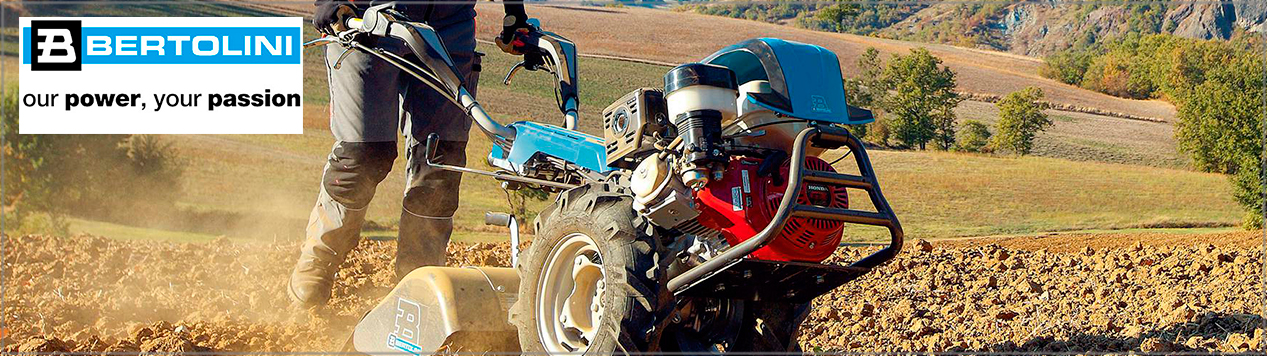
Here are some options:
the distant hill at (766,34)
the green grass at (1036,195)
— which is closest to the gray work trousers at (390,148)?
the green grass at (1036,195)

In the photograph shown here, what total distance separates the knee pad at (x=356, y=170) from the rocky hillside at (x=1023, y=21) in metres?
16.7

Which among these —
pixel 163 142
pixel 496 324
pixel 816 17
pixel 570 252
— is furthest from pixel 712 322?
pixel 163 142

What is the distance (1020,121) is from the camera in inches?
806

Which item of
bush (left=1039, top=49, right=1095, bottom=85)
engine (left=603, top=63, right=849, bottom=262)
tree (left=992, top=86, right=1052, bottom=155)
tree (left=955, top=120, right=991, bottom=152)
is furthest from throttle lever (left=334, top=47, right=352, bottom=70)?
bush (left=1039, top=49, right=1095, bottom=85)

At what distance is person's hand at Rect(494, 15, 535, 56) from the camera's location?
6.21m

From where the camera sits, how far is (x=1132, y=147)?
20734mm

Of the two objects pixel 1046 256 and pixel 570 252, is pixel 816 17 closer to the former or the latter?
pixel 1046 256

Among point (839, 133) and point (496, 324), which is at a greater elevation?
point (839, 133)

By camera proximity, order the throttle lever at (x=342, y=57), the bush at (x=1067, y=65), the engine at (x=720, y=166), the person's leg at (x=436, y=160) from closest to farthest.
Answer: the engine at (x=720, y=166) → the throttle lever at (x=342, y=57) → the person's leg at (x=436, y=160) → the bush at (x=1067, y=65)

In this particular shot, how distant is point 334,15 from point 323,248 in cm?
145

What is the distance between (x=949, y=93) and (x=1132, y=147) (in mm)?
3558

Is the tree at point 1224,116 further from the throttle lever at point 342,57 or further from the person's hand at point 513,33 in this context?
the throttle lever at point 342,57

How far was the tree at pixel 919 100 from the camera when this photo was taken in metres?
18.5

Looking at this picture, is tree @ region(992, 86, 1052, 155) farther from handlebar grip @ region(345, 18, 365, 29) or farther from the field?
handlebar grip @ region(345, 18, 365, 29)
